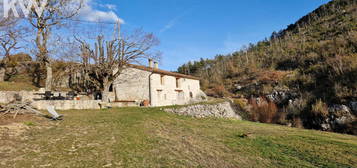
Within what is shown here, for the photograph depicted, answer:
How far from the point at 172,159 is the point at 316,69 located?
2752cm

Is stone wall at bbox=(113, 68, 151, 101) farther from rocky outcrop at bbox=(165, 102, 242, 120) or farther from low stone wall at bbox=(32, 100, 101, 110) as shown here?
rocky outcrop at bbox=(165, 102, 242, 120)

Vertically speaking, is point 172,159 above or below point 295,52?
below

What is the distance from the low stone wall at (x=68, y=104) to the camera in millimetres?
11812

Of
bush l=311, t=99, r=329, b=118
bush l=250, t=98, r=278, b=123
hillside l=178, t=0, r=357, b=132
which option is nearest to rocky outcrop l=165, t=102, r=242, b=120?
bush l=250, t=98, r=278, b=123

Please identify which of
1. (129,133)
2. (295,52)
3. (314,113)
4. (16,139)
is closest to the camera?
(16,139)

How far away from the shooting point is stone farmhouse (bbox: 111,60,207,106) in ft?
64.5

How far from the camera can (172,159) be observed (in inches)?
198

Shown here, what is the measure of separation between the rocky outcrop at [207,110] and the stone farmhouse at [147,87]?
5.51m

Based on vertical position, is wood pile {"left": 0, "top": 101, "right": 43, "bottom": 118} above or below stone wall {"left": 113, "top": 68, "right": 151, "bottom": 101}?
below

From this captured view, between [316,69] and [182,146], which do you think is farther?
[316,69]

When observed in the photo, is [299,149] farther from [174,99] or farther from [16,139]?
[174,99]

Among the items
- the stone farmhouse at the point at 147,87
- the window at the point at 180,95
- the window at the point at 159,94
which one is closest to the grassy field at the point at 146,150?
the stone farmhouse at the point at 147,87

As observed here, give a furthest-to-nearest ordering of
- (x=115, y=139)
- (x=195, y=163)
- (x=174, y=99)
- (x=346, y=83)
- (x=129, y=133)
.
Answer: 1. (x=174, y=99)
2. (x=346, y=83)
3. (x=129, y=133)
4. (x=115, y=139)
5. (x=195, y=163)

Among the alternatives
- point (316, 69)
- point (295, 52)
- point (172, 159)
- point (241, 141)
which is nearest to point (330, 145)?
point (241, 141)
